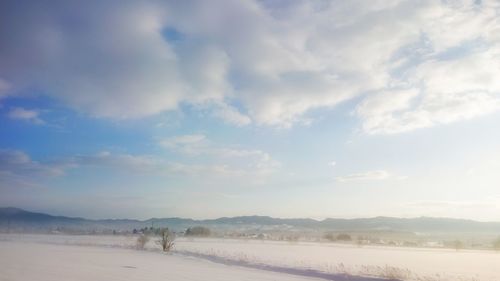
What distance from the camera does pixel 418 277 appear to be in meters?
25.0

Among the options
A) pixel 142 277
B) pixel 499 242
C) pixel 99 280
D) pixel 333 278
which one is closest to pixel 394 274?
pixel 333 278

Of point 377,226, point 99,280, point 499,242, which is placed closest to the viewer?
point 99,280

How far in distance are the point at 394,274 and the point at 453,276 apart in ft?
13.9

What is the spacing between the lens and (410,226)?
191500 mm

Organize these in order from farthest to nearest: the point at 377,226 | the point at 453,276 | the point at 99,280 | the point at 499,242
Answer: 1. the point at 377,226
2. the point at 499,242
3. the point at 453,276
4. the point at 99,280

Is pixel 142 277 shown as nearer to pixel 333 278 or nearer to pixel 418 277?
pixel 333 278

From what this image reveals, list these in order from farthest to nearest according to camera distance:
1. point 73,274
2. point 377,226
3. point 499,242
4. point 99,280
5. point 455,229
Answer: point 377,226
point 455,229
point 499,242
point 73,274
point 99,280

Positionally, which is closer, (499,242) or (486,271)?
(486,271)

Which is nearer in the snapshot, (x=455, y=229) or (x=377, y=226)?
(x=455, y=229)

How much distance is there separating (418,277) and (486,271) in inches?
311

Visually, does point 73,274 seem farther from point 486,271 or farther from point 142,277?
point 486,271

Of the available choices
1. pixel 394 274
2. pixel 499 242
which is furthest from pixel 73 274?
pixel 499 242

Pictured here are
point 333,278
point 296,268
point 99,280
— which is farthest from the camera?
point 296,268

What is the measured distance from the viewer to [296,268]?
28766mm
